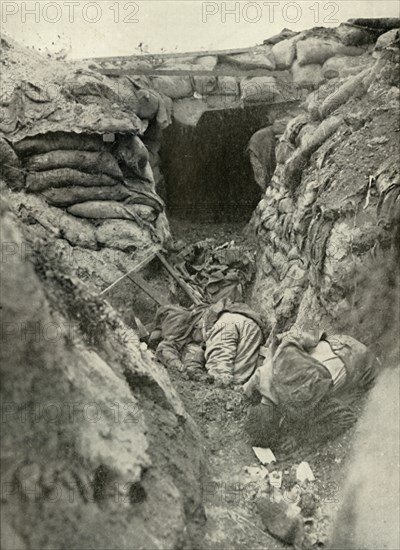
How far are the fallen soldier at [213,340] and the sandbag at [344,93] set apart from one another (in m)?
2.48

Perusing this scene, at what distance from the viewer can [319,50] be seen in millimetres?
9625

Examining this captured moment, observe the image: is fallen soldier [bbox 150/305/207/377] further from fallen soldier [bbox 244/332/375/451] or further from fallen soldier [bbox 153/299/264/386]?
fallen soldier [bbox 244/332/375/451]

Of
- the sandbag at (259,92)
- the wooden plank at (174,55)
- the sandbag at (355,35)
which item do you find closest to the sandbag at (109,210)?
the wooden plank at (174,55)

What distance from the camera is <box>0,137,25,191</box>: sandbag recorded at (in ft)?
21.9

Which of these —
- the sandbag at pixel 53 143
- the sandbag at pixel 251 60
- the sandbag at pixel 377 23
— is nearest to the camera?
the sandbag at pixel 53 143

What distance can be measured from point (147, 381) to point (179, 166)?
6269 mm

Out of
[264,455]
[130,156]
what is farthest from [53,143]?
[264,455]

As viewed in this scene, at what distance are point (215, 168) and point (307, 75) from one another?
188cm

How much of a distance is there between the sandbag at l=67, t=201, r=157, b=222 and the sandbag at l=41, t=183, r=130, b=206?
64 mm

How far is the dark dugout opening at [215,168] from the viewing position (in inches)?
382

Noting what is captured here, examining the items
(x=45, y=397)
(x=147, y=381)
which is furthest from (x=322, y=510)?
(x=45, y=397)

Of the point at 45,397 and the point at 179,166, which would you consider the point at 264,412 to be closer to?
the point at 45,397

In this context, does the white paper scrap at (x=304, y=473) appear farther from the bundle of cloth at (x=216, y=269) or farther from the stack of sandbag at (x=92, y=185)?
the stack of sandbag at (x=92, y=185)

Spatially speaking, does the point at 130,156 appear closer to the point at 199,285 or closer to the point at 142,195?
the point at 142,195
